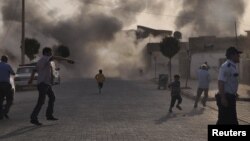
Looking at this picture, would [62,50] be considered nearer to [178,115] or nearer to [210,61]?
[210,61]

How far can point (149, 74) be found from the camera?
88.8m

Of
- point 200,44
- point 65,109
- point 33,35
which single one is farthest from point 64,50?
point 65,109

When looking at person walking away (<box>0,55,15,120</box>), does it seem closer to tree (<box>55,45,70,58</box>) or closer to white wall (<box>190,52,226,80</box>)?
white wall (<box>190,52,226,80</box>)

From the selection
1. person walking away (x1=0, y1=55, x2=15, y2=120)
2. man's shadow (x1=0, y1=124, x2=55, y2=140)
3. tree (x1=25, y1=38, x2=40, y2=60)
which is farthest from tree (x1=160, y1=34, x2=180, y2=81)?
man's shadow (x1=0, y1=124, x2=55, y2=140)

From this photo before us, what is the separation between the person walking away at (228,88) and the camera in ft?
32.6

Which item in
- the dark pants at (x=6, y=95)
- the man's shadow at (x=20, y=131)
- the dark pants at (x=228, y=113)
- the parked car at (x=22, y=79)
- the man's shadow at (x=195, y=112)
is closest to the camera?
the dark pants at (x=228, y=113)

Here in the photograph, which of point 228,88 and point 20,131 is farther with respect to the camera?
point 20,131

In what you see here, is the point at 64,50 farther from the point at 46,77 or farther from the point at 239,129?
the point at 239,129

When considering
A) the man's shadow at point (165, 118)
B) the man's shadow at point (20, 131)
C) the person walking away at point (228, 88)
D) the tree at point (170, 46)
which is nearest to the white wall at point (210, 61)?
the tree at point (170, 46)

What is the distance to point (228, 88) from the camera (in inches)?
400

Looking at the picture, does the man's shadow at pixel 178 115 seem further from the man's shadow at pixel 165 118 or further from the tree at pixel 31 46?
the tree at pixel 31 46

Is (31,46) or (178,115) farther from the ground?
(31,46)

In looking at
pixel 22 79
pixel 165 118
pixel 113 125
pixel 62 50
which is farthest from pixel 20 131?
pixel 62 50

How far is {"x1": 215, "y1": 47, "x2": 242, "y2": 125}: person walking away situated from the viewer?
993cm
